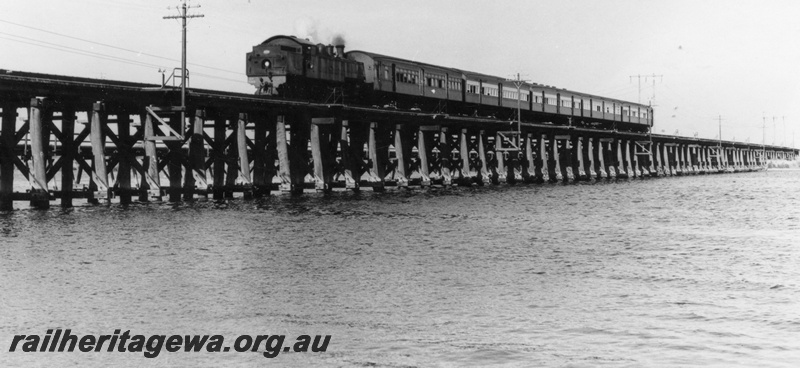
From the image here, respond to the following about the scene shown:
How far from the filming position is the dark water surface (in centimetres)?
884

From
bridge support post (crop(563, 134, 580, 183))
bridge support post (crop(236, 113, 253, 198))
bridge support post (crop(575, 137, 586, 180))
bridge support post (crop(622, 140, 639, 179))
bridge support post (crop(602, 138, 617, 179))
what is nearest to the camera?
bridge support post (crop(236, 113, 253, 198))

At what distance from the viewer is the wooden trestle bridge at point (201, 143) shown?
25.6 m

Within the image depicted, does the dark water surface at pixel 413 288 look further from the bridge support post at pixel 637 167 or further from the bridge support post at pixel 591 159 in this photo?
the bridge support post at pixel 637 167

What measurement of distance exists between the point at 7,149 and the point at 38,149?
91cm

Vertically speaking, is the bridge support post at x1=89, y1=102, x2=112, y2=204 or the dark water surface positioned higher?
the bridge support post at x1=89, y1=102, x2=112, y2=204

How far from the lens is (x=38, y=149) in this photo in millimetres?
25031

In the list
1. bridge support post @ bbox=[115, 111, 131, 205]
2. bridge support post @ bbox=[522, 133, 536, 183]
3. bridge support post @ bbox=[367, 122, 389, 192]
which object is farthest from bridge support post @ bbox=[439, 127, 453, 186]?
bridge support post @ bbox=[115, 111, 131, 205]

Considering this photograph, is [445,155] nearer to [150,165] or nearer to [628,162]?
[150,165]

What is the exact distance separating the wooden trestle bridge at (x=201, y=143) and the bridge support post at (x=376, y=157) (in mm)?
58

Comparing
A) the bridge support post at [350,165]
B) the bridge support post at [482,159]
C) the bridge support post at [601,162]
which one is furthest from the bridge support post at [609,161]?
the bridge support post at [350,165]

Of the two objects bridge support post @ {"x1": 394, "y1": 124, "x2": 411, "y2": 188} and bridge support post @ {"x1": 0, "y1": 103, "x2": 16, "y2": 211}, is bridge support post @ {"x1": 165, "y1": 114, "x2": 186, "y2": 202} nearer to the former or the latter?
bridge support post @ {"x1": 0, "y1": 103, "x2": 16, "y2": 211}

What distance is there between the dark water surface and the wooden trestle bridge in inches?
113

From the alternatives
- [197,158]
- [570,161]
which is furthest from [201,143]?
[570,161]

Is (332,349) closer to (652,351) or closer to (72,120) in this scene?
(652,351)
